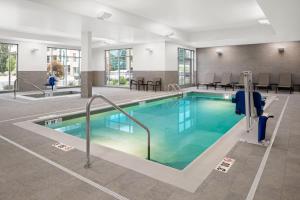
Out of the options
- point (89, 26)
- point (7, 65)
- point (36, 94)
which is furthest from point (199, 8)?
point (7, 65)

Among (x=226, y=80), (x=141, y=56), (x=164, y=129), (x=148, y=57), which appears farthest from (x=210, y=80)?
(x=164, y=129)

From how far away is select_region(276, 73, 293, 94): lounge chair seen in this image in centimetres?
1049

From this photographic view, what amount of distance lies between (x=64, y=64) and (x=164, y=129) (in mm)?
10598

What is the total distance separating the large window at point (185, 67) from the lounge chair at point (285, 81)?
4.94 meters

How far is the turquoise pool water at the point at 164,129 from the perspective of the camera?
404 cm

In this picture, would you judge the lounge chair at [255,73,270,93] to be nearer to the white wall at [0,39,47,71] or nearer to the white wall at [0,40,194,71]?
the white wall at [0,40,194,71]

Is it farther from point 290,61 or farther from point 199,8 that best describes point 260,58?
point 199,8

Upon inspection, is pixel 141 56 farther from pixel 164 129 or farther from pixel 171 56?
pixel 164 129

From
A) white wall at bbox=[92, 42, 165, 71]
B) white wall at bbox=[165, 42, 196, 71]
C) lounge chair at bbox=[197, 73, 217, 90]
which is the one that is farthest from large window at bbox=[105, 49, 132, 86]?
lounge chair at bbox=[197, 73, 217, 90]

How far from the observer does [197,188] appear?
2.14 meters

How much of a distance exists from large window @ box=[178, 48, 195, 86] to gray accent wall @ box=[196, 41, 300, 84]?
54cm

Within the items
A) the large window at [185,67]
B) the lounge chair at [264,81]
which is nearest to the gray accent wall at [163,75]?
the large window at [185,67]

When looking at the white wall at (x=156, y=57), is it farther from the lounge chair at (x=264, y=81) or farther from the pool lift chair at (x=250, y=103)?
the pool lift chair at (x=250, y=103)

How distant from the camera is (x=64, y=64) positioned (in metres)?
13.9
